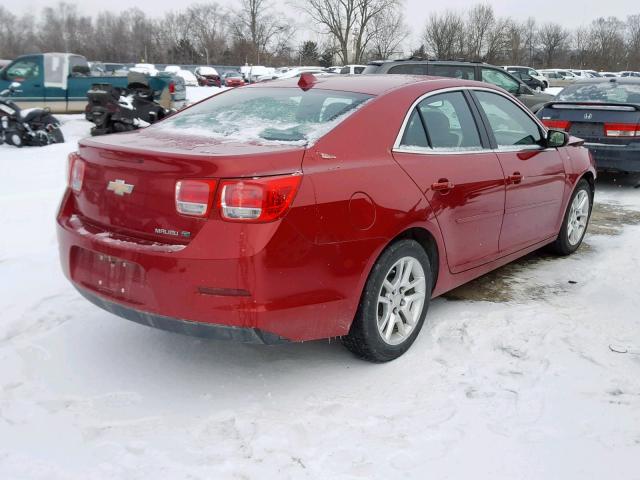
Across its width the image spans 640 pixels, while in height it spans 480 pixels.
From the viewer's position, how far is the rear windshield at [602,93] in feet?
28.7

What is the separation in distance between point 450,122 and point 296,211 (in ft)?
5.31

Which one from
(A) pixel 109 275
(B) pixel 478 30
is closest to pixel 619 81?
(A) pixel 109 275

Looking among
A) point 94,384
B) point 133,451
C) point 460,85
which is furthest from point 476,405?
point 460,85

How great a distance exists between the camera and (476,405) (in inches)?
116

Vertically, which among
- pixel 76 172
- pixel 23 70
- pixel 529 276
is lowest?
pixel 529 276

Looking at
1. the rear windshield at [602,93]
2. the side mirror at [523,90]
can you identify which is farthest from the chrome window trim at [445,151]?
the side mirror at [523,90]

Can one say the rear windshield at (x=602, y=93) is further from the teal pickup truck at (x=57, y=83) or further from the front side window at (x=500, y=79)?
the teal pickup truck at (x=57, y=83)

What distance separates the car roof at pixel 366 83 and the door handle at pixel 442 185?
601 millimetres

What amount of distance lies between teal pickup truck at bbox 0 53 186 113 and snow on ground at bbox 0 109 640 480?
11550 millimetres

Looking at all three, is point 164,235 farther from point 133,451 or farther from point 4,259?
point 4,259

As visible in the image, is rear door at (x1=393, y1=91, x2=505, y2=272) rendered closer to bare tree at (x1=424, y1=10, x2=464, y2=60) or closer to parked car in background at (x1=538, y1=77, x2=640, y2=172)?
parked car in background at (x1=538, y1=77, x2=640, y2=172)

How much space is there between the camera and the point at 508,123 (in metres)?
4.53

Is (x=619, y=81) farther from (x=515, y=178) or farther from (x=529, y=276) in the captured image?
(x=515, y=178)

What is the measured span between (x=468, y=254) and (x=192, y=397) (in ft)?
6.22
